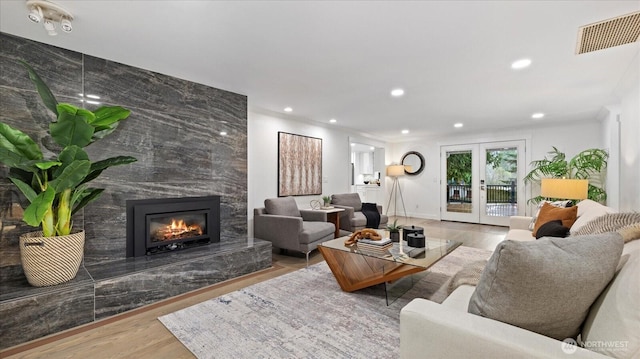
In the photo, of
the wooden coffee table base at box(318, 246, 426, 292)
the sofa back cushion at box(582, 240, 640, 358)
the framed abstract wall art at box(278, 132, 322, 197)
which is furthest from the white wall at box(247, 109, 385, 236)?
the sofa back cushion at box(582, 240, 640, 358)

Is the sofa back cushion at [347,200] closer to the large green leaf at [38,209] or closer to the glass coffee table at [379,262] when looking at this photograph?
the glass coffee table at [379,262]

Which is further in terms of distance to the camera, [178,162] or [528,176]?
[528,176]

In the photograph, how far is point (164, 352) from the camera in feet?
6.08

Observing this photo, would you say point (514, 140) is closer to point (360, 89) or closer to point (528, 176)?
point (528, 176)

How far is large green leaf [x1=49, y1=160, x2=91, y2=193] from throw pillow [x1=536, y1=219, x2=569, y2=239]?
4.03 m

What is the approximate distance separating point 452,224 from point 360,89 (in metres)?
4.83

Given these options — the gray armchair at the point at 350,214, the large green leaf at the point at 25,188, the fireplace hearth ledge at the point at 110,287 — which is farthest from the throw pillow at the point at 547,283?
the gray armchair at the point at 350,214

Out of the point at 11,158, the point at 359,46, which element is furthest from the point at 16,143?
the point at 359,46

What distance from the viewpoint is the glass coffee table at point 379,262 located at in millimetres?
2494

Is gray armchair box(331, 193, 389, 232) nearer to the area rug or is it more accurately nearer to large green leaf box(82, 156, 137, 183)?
the area rug

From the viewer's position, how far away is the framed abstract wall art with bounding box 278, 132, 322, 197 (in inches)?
198

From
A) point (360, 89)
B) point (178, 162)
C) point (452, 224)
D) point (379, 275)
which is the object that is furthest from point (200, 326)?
point (452, 224)

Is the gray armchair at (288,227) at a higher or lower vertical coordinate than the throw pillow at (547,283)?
lower

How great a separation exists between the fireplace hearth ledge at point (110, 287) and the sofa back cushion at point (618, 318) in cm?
291
